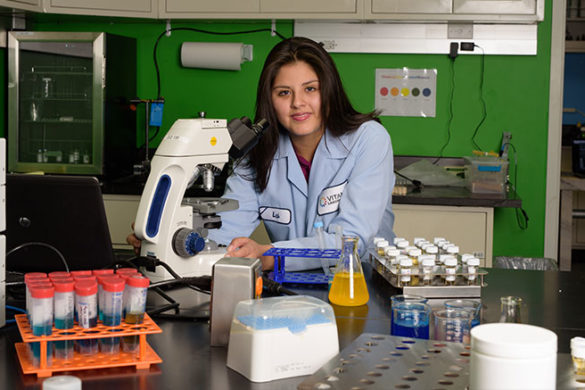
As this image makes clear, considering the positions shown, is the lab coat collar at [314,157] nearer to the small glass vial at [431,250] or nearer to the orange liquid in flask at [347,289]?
the small glass vial at [431,250]

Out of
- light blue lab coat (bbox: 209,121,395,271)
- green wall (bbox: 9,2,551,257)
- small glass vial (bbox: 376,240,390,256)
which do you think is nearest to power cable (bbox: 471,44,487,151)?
green wall (bbox: 9,2,551,257)

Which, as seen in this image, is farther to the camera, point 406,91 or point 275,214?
point 406,91

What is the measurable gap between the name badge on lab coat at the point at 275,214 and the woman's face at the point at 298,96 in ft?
0.85

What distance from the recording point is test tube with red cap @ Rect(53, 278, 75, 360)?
3.60ft

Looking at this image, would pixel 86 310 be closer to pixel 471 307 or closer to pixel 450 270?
pixel 471 307

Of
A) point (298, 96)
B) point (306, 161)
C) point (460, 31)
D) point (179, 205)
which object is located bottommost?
point (179, 205)

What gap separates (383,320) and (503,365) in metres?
0.63

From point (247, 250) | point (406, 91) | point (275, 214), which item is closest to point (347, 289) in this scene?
point (247, 250)

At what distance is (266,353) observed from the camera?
41.8 inches

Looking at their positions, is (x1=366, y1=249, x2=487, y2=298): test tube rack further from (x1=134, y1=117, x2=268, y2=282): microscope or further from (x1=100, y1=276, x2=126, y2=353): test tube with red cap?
(x1=100, y1=276, x2=126, y2=353): test tube with red cap

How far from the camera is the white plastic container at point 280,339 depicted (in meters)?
1.06

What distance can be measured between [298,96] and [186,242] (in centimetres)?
75

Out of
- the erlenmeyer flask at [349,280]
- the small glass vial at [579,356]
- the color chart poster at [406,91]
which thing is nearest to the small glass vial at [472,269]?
the erlenmeyer flask at [349,280]

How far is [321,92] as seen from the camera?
222 centimetres
